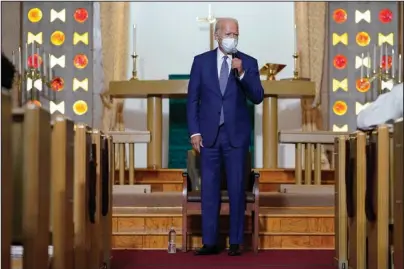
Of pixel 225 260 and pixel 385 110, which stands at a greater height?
pixel 385 110

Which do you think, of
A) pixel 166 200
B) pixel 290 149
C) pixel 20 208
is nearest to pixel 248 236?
pixel 166 200

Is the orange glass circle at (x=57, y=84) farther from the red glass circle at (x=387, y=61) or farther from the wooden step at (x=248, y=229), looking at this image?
the red glass circle at (x=387, y=61)

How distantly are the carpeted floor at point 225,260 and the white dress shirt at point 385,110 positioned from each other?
3.81 feet

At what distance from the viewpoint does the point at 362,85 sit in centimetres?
848

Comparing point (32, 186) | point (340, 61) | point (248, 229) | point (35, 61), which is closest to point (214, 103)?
point (248, 229)

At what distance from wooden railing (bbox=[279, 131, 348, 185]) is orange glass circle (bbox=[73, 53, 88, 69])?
2775 mm

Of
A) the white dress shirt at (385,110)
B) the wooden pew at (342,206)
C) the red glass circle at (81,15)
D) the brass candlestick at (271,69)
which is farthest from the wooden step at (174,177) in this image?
the white dress shirt at (385,110)

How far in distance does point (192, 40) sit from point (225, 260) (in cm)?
465

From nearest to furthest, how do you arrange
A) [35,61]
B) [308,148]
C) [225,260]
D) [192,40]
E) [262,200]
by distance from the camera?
[225,260] < [262,200] < [308,148] < [35,61] < [192,40]

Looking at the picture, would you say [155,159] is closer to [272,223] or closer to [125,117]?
[125,117]

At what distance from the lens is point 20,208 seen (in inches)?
103

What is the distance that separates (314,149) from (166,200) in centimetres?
161

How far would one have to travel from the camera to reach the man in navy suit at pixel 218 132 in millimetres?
4660

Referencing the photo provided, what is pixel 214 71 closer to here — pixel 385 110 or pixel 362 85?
pixel 385 110
